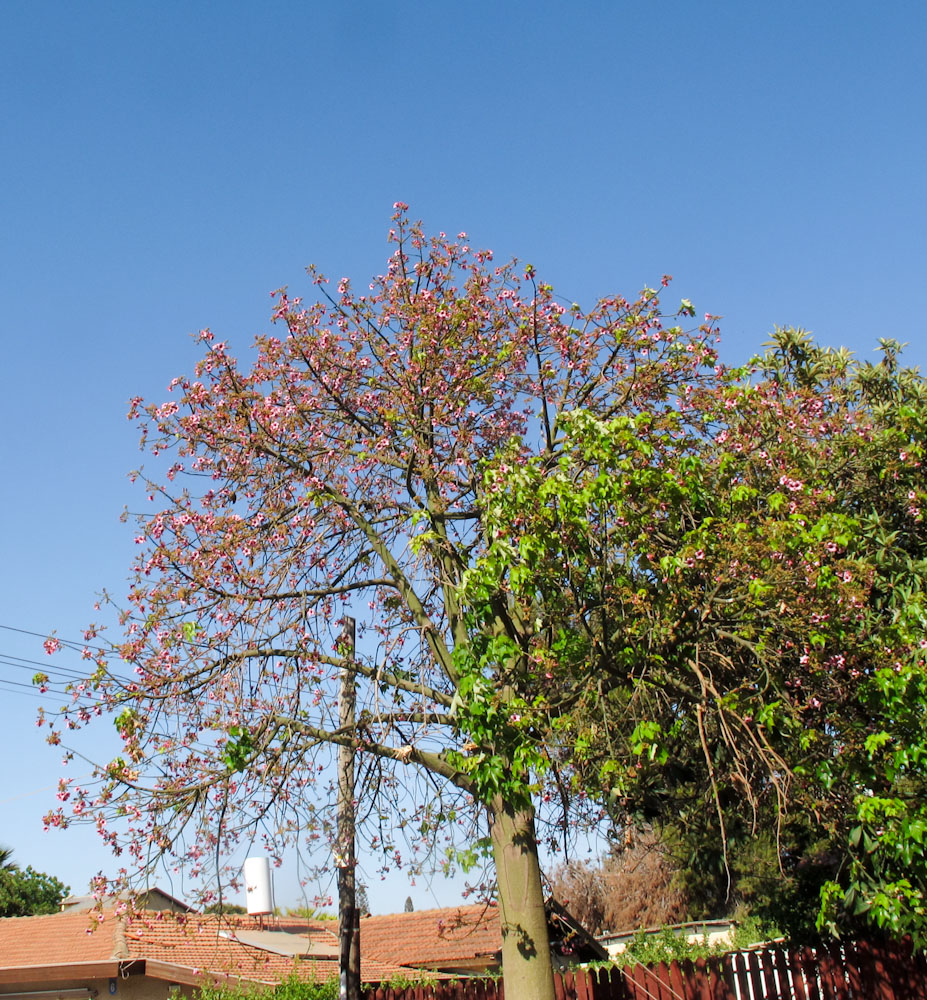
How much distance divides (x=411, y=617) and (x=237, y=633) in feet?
6.69

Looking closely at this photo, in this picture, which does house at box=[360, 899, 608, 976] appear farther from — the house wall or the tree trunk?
the tree trunk

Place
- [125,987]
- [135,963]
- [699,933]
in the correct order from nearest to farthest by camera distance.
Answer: [135,963]
[125,987]
[699,933]

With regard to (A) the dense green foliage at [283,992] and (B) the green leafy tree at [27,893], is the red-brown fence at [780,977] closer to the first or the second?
(A) the dense green foliage at [283,992]

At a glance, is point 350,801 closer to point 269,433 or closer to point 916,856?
point 269,433

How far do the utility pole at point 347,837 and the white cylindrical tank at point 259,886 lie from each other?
1.00m

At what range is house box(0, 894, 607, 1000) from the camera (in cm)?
1556

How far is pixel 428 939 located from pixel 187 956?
23.3 ft

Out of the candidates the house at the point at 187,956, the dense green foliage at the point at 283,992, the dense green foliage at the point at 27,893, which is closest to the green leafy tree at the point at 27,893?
the dense green foliage at the point at 27,893

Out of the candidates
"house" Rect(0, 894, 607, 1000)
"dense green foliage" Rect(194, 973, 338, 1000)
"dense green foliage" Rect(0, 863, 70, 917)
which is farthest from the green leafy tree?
"dense green foliage" Rect(194, 973, 338, 1000)

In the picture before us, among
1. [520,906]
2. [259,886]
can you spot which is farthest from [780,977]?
[259,886]

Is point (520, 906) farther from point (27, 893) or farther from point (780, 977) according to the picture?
point (27, 893)

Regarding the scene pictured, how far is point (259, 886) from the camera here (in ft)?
37.9

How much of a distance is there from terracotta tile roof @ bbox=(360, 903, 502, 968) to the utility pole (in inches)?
332

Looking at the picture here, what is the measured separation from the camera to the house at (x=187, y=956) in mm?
15562
